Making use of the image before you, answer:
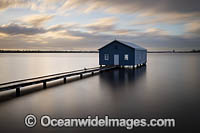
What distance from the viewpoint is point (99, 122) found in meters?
5.26

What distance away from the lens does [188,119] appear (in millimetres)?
5398

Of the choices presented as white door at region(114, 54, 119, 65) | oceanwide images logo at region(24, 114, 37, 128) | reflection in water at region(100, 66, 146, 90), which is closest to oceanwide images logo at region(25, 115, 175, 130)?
oceanwide images logo at region(24, 114, 37, 128)

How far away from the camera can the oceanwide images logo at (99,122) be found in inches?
197

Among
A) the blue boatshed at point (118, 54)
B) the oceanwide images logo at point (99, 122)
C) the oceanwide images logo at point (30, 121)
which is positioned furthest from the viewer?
the blue boatshed at point (118, 54)

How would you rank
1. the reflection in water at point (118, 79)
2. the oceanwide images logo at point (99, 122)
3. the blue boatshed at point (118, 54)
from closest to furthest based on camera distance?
the oceanwide images logo at point (99, 122)
the reflection in water at point (118, 79)
the blue boatshed at point (118, 54)

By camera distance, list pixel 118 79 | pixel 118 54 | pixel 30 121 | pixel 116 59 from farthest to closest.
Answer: pixel 116 59 < pixel 118 54 < pixel 118 79 < pixel 30 121

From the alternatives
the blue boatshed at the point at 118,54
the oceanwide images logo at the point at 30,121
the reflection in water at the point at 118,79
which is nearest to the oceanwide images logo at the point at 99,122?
the oceanwide images logo at the point at 30,121

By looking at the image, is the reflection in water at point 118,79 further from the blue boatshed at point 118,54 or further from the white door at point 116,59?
the white door at point 116,59

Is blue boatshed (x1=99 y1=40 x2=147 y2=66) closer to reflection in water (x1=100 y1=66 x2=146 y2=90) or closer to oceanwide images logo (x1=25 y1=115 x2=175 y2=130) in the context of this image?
reflection in water (x1=100 y1=66 x2=146 y2=90)

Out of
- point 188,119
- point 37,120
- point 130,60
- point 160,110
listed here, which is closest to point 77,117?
point 37,120

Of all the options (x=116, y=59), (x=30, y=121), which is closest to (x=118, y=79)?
(x=30, y=121)

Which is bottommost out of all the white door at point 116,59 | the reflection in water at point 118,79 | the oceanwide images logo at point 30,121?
the oceanwide images logo at point 30,121

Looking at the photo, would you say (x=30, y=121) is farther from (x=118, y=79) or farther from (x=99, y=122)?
(x=118, y=79)

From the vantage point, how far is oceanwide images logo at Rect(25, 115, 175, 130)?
5012 mm
